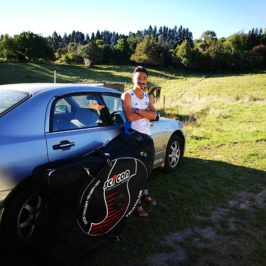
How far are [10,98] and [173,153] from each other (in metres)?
3.35

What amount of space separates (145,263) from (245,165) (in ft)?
13.9

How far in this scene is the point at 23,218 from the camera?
331cm

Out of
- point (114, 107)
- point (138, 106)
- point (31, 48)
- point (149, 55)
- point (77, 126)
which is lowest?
point (77, 126)

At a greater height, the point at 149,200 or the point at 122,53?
the point at 122,53

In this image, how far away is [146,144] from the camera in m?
3.74

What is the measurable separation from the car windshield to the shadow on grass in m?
1.39

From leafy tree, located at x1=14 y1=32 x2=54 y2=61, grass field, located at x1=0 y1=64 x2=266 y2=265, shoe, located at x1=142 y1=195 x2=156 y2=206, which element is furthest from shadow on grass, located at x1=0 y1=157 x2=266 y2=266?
leafy tree, located at x1=14 y1=32 x2=54 y2=61

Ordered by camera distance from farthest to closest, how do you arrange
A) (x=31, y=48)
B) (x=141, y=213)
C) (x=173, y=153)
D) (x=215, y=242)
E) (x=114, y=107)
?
(x=31, y=48) < (x=173, y=153) < (x=114, y=107) < (x=141, y=213) < (x=215, y=242)

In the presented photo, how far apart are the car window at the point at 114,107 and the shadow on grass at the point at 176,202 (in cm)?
125

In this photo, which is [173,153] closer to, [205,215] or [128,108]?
[205,215]

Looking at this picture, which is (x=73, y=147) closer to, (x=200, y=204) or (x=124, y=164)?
(x=124, y=164)

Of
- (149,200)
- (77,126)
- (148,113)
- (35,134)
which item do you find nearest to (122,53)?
(149,200)

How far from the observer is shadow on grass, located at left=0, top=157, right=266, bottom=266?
3354 millimetres

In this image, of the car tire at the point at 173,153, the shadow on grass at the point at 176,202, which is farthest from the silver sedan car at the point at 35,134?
the car tire at the point at 173,153
